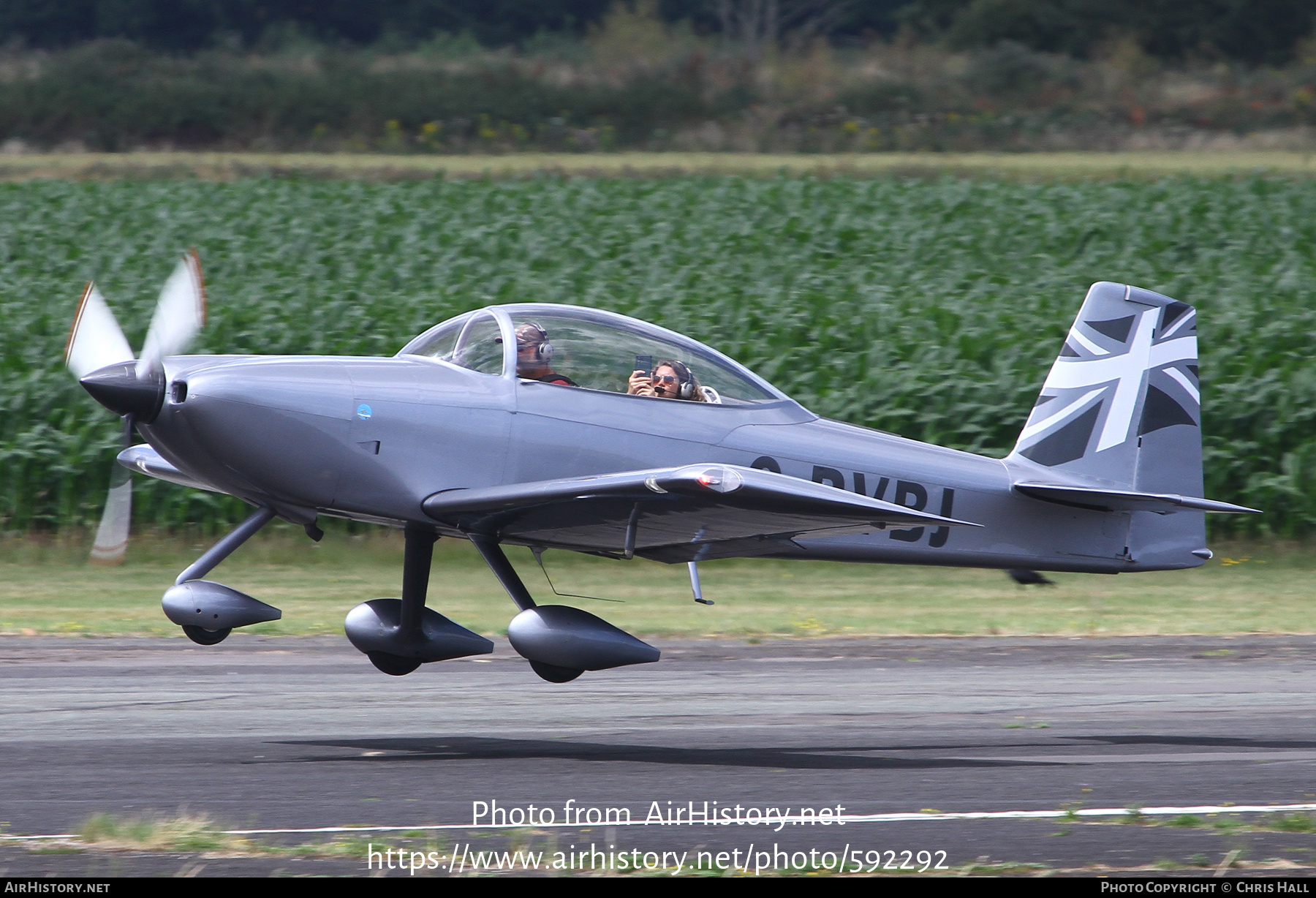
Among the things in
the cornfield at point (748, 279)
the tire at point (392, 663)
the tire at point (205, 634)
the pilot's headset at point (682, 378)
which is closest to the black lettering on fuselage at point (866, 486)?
the pilot's headset at point (682, 378)

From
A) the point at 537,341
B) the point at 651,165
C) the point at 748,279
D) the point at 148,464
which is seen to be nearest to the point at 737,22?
the point at 651,165

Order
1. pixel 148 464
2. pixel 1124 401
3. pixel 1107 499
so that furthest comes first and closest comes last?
pixel 1124 401 < pixel 1107 499 < pixel 148 464

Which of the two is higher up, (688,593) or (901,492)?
(901,492)

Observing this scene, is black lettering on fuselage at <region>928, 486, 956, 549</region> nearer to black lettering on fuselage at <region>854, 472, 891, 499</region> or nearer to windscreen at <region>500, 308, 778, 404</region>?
black lettering on fuselage at <region>854, 472, 891, 499</region>

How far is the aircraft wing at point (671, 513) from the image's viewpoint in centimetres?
738

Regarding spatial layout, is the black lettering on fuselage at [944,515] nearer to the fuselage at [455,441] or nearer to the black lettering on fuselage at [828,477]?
the fuselage at [455,441]

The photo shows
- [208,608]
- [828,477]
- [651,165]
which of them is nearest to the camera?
[208,608]

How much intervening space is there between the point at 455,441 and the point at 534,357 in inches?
26.4

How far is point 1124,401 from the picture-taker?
10117mm

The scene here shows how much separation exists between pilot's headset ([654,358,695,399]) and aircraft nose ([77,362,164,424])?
9.21 ft

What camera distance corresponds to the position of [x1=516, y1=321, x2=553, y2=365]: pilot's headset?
8555 mm

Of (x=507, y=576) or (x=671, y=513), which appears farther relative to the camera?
(x=507, y=576)

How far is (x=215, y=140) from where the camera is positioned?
144 feet

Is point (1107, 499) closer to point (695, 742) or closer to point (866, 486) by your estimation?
point (866, 486)
